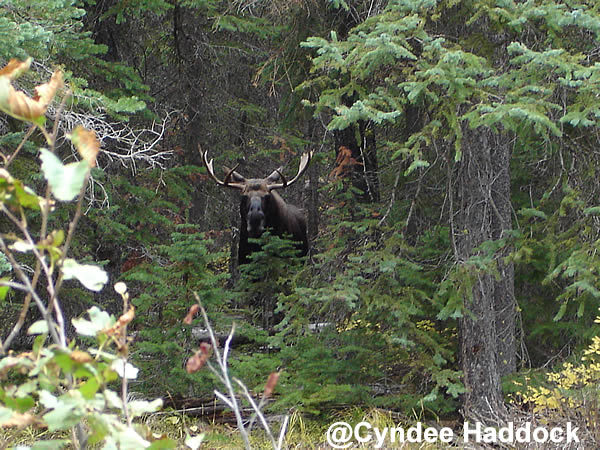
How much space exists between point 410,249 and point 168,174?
496cm

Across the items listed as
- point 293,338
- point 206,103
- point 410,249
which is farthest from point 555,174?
point 206,103

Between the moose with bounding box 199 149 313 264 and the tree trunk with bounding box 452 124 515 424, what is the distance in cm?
345

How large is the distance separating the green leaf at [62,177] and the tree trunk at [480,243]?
5923 mm

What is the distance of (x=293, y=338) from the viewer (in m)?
8.30

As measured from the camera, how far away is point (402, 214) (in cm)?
858

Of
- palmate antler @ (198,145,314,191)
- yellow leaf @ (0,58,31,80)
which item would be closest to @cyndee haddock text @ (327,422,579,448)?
palmate antler @ (198,145,314,191)

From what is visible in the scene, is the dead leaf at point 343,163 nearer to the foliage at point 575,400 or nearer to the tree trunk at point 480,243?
the tree trunk at point 480,243

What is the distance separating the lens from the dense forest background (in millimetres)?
6148

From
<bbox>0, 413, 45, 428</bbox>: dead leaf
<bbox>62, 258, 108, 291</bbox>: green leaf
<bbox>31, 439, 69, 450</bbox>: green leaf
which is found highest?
<bbox>62, 258, 108, 291</bbox>: green leaf

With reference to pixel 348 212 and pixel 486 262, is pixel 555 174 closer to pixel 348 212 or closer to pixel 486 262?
pixel 486 262

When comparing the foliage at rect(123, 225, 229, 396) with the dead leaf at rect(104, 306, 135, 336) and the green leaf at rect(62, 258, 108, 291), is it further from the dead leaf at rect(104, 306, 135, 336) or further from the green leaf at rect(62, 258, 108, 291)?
the green leaf at rect(62, 258, 108, 291)

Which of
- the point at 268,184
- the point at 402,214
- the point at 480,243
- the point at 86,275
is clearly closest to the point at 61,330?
the point at 86,275

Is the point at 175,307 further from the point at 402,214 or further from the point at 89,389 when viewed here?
the point at 89,389

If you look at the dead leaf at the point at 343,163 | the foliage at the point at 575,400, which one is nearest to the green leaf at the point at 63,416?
the foliage at the point at 575,400
